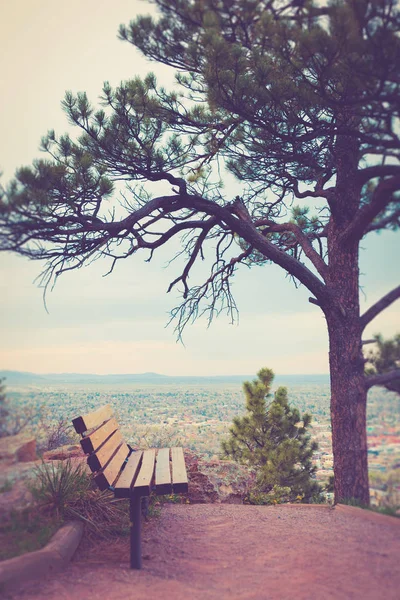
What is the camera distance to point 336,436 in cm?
507

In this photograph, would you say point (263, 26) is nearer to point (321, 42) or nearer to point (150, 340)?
point (321, 42)

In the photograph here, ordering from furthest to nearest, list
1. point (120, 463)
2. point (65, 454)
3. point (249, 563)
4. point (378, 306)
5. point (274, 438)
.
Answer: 1. point (274, 438)
2. point (65, 454)
3. point (378, 306)
4. point (120, 463)
5. point (249, 563)

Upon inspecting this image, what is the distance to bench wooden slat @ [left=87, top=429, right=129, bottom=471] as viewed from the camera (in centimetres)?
358

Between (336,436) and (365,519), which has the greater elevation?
(336,436)

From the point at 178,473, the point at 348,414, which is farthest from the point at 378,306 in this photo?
the point at 178,473

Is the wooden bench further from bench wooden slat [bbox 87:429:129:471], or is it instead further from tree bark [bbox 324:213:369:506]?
tree bark [bbox 324:213:369:506]

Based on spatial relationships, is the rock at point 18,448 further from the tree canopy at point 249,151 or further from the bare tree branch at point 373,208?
the bare tree branch at point 373,208

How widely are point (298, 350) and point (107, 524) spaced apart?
4272 mm

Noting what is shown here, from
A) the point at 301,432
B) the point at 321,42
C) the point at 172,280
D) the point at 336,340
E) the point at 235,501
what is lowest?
the point at 235,501

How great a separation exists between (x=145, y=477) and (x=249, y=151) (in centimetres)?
438

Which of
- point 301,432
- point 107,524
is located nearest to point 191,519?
point 107,524

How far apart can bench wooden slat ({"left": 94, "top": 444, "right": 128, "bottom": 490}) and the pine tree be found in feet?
13.6

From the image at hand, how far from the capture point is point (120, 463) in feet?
13.8

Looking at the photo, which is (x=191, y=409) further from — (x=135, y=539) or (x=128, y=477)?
(x=135, y=539)
